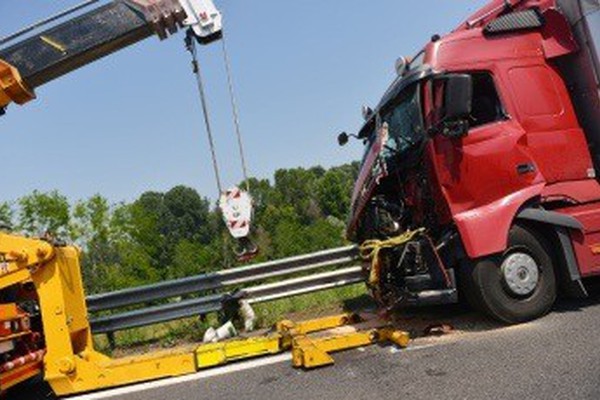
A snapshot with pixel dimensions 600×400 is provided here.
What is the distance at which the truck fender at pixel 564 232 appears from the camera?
580 cm

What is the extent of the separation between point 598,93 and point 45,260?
5.68 metres

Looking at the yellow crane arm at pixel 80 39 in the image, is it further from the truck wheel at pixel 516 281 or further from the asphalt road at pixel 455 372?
the truck wheel at pixel 516 281

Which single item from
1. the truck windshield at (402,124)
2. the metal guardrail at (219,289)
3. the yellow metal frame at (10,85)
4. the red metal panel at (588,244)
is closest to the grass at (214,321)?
the metal guardrail at (219,289)

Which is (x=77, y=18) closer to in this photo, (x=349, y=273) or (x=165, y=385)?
(x=165, y=385)

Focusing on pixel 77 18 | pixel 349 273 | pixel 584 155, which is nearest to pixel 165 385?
pixel 349 273

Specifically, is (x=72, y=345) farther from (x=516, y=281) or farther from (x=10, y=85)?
(x=516, y=281)

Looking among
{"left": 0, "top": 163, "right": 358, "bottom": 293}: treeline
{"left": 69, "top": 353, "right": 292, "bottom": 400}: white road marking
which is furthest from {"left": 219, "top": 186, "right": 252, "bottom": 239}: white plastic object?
{"left": 0, "top": 163, "right": 358, "bottom": 293}: treeline

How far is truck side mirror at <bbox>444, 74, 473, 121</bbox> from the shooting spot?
5707 mm

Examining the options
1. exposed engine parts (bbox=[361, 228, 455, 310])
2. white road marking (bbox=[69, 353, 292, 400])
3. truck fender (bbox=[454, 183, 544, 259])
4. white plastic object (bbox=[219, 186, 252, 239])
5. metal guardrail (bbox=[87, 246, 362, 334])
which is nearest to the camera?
white road marking (bbox=[69, 353, 292, 400])

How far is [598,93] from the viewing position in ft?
20.2

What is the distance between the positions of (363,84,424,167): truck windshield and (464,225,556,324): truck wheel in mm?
1400

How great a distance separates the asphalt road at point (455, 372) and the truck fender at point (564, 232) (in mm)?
320

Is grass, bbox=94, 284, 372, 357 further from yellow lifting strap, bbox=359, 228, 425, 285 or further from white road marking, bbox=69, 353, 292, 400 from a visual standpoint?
white road marking, bbox=69, 353, 292, 400

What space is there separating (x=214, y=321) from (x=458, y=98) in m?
4.28
